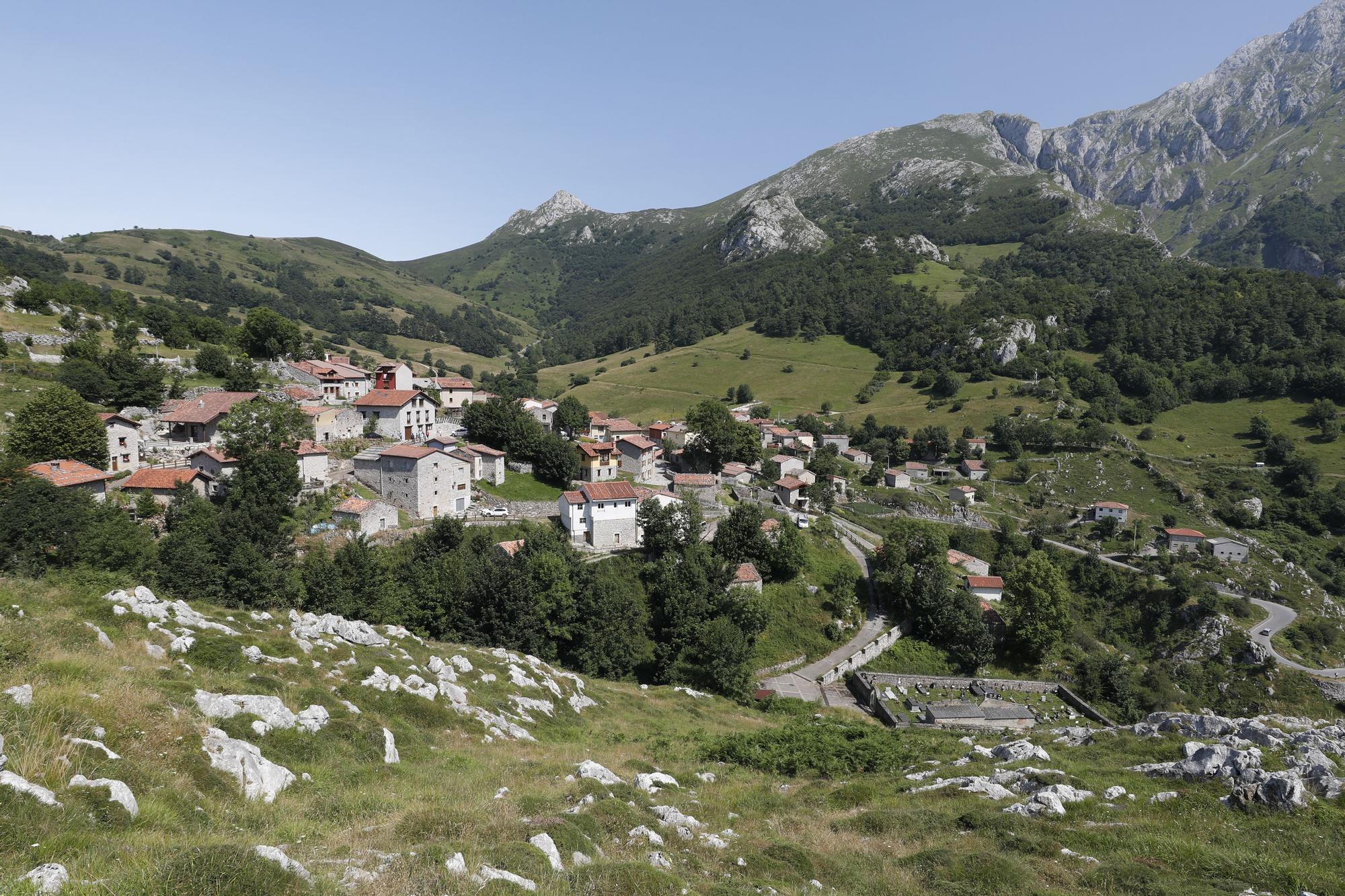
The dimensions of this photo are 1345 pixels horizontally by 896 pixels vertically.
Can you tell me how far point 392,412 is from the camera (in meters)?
60.8

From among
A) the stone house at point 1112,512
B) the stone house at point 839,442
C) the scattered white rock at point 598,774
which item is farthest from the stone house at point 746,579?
the stone house at point 1112,512

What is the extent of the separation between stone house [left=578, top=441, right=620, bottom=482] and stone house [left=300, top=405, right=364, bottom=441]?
22.1 metres

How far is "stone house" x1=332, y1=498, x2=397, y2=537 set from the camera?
44031 mm

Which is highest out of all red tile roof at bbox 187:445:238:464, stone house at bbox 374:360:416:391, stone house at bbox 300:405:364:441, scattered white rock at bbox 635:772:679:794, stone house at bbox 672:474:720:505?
stone house at bbox 374:360:416:391

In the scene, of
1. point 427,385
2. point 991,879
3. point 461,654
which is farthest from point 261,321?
point 991,879

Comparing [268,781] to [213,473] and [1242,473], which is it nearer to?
[213,473]

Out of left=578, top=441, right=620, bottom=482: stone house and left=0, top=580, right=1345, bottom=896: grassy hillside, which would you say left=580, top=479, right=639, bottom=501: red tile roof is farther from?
left=0, top=580, right=1345, bottom=896: grassy hillside

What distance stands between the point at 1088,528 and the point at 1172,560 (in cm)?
1034

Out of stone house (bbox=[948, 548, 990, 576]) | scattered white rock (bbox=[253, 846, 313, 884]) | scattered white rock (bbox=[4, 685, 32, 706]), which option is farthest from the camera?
stone house (bbox=[948, 548, 990, 576])

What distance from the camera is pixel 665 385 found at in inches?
6201

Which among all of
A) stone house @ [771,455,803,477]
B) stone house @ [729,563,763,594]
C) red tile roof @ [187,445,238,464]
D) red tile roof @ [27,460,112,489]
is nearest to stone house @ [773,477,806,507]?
stone house @ [771,455,803,477]

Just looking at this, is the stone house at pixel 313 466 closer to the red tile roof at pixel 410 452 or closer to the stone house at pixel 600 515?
the red tile roof at pixel 410 452

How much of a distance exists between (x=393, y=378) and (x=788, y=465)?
2149 inches

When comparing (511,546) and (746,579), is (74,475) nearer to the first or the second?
(511,546)
